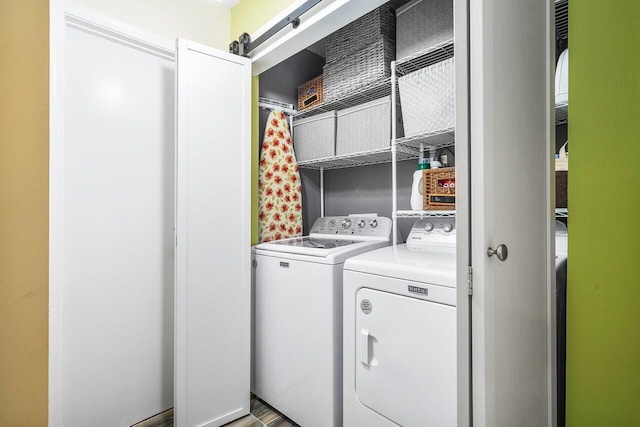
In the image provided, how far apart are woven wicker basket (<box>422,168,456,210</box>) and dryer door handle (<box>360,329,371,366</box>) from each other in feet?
2.56

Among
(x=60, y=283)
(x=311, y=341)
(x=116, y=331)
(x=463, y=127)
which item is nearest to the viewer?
(x=463, y=127)

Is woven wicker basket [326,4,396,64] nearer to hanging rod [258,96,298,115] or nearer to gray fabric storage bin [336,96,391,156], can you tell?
gray fabric storage bin [336,96,391,156]

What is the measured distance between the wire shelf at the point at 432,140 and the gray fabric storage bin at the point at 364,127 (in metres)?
0.15

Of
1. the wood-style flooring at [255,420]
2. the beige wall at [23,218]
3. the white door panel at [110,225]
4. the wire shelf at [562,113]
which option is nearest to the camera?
the beige wall at [23,218]

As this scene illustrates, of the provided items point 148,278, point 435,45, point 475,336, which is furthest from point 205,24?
point 475,336

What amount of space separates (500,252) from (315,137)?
5.96ft

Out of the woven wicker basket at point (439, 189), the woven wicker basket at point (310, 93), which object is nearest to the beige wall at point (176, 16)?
the woven wicker basket at point (310, 93)

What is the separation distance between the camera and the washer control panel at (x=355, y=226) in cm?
213

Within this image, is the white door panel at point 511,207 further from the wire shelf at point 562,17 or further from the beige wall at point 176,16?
the beige wall at point 176,16

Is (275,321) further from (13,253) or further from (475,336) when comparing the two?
(13,253)

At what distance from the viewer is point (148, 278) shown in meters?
1.97

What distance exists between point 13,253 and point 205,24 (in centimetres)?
209

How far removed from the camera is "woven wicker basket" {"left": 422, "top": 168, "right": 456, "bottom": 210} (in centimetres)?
175

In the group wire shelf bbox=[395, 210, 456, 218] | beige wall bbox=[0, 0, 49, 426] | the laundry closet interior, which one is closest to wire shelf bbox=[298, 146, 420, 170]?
the laundry closet interior
